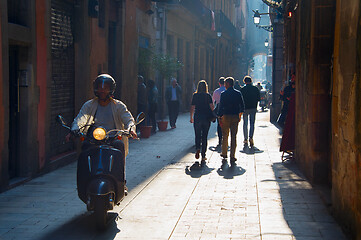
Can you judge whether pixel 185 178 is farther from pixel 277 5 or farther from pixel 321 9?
pixel 277 5

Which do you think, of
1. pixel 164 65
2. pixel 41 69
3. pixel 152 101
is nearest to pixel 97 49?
pixel 41 69

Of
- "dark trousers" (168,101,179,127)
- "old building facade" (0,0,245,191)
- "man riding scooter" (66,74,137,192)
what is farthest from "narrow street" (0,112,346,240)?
"dark trousers" (168,101,179,127)

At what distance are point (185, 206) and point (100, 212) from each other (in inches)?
62.5

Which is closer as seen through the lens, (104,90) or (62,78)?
(104,90)

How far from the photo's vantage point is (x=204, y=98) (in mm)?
11250

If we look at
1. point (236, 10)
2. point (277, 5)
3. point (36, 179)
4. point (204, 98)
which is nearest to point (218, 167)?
point (204, 98)

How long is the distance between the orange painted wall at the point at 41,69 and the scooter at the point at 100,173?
3.56 m

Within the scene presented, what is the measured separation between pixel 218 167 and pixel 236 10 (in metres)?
47.8

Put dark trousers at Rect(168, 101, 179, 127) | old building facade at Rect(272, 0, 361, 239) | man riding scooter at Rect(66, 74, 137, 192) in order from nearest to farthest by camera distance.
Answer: old building facade at Rect(272, 0, 361, 239), man riding scooter at Rect(66, 74, 137, 192), dark trousers at Rect(168, 101, 179, 127)

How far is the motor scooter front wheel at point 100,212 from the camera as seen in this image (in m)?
6.21

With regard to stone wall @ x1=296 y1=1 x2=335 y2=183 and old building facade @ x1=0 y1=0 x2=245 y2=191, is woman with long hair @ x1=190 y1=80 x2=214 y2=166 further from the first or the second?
old building facade @ x1=0 y1=0 x2=245 y2=191

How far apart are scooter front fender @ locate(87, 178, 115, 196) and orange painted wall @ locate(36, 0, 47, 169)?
153 inches

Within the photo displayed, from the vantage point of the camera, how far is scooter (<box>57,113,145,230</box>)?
245 inches

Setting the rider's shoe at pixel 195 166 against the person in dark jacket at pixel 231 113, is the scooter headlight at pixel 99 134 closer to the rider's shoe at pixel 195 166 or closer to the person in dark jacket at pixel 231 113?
the rider's shoe at pixel 195 166
